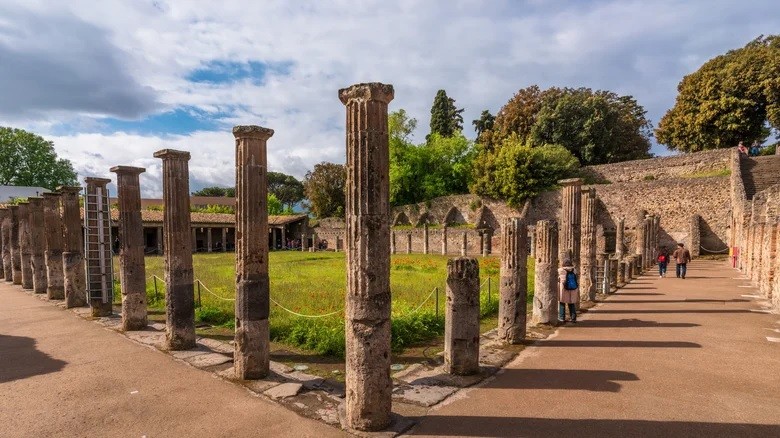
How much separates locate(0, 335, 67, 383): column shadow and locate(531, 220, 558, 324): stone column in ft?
31.9

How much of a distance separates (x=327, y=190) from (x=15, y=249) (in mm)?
31533

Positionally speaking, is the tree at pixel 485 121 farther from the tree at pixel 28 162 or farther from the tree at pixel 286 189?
the tree at pixel 28 162

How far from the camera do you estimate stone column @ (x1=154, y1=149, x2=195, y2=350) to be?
794 cm

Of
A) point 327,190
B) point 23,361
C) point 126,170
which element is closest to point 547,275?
point 126,170

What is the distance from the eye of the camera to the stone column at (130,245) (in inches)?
367

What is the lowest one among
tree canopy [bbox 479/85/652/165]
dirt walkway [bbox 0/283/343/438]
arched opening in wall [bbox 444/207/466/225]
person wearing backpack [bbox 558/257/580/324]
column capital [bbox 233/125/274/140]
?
dirt walkway [bbox 0/283/343/438]

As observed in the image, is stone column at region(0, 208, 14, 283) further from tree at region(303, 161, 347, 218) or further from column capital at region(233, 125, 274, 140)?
tree at region(303, 161, 347, 218)

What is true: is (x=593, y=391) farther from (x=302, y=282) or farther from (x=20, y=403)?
(x=302, y=282)

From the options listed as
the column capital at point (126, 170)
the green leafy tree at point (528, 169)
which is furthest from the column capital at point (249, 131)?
the green leafy tree at point (528, 169)

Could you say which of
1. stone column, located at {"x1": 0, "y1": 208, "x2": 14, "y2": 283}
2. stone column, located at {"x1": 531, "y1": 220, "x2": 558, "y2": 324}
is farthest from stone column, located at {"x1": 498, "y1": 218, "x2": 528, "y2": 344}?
stone column, located at {"x1": 0, "y1": 208, "x2": 14, "y2": 283}

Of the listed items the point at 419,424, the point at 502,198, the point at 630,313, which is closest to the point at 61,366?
the point at 419,424

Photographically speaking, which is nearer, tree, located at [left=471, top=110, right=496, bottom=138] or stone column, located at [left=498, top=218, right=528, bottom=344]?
stone column, located at [left=498, top=218, right=528, bottom=344]

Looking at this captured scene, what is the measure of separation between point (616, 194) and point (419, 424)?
103 feet

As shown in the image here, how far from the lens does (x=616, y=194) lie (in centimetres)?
3122
